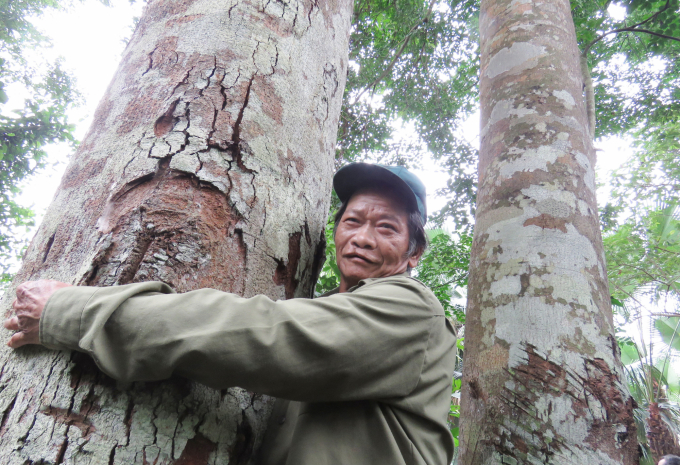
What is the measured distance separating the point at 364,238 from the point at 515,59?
3.85 ft

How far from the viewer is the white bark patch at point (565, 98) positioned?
5.67 feet

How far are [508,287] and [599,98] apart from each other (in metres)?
6.21

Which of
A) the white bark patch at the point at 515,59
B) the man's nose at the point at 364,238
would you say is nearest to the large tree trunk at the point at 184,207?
the man's nose at the point at 364,238

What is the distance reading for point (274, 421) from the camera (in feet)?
3.48

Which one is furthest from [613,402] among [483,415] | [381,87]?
[381,87]

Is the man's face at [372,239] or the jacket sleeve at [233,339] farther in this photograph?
the man's face at [372,239]

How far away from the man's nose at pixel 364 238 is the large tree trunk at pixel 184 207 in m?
0.20

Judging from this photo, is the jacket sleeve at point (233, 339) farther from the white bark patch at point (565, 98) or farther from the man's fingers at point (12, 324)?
the white bark patch at point (565, 98)

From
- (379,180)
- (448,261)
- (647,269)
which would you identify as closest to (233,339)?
(379,180)

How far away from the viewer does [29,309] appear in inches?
32.3

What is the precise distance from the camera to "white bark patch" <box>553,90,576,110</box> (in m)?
1.73

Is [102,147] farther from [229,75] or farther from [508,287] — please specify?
[508,287]

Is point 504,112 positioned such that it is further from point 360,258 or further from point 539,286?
point 360,258

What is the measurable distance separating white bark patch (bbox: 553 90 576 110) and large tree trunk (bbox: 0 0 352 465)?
3.38 feet
